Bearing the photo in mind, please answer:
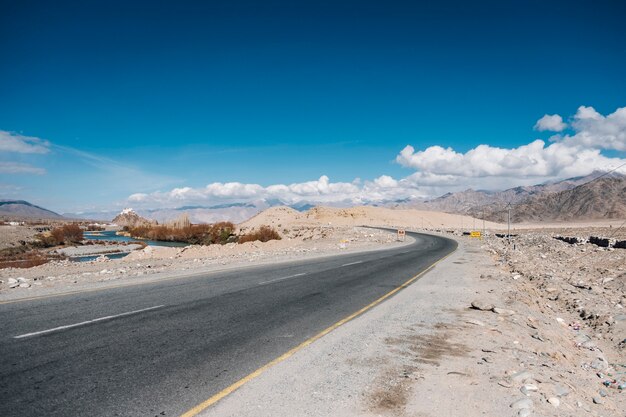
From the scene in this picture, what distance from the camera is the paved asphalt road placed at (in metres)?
4.62

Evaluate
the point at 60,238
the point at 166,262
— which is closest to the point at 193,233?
the point at 60,238

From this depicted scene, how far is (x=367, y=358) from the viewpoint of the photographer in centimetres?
635

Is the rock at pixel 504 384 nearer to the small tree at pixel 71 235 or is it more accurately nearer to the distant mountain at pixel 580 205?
the small tree at pixel 71 235

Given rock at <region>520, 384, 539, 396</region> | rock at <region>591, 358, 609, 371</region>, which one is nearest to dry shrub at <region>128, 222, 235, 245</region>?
rock at <region>591, 358, 609, 371</region>

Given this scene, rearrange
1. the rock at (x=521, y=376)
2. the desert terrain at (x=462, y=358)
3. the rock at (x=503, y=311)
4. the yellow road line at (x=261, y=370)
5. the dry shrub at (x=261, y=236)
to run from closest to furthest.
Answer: the yellow road line at (x=261, y=370) < the desert terrain at (x=462, y=358) < the rock at (x=521, y=376) < the rock at (x=503, y=311) < the dry shrub at (x=261, y=236)

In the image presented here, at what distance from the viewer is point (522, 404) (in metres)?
4.75

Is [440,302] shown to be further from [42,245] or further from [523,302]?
[42,245]

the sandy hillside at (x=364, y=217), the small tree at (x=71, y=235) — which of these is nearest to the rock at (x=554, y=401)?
the small tree at (x=71, y=235)

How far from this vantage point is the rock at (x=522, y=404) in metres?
4.69

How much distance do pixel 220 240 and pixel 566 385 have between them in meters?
65.5

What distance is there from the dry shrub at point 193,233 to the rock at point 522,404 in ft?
208

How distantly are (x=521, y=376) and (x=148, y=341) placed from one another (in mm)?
5904

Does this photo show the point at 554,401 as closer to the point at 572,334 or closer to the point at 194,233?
the point at 572,334

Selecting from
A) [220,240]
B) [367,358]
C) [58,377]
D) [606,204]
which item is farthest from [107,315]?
[606,204]
